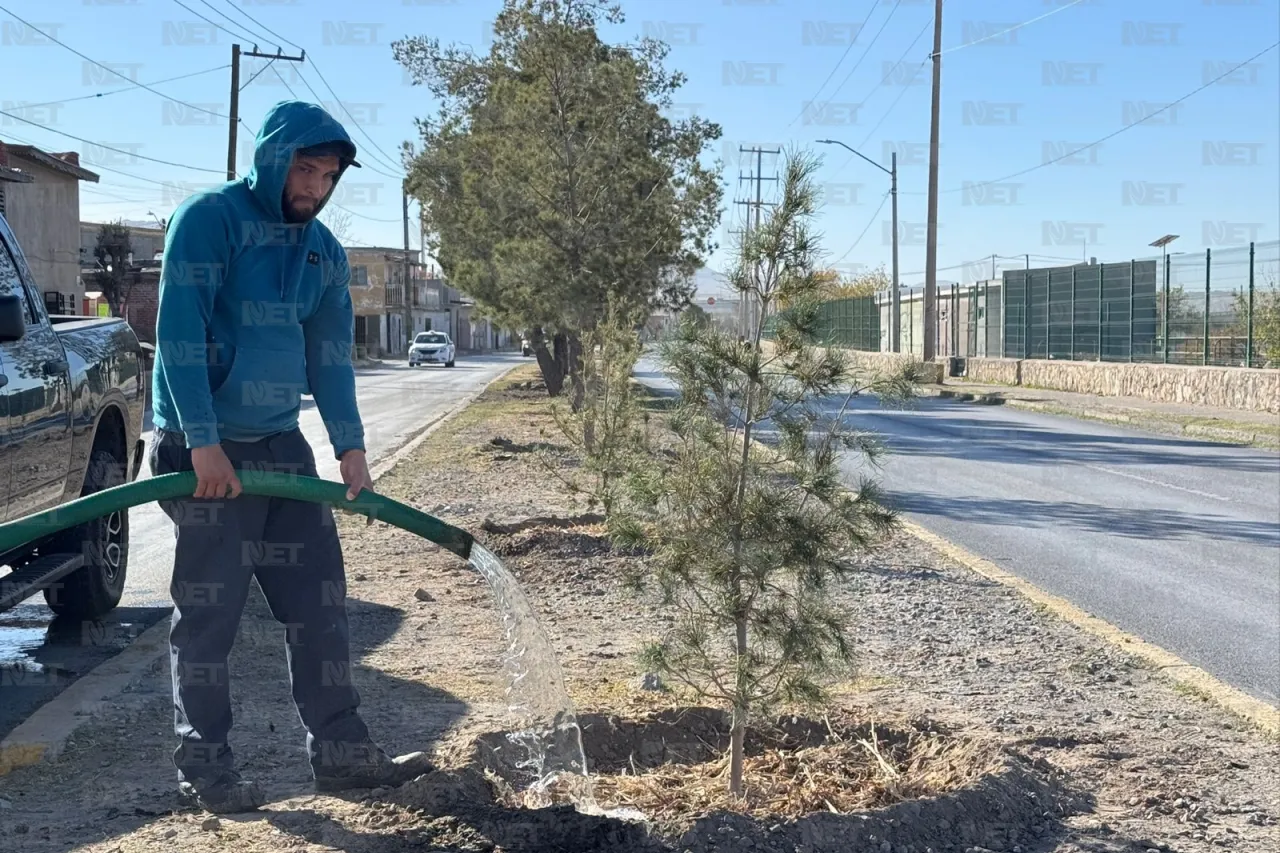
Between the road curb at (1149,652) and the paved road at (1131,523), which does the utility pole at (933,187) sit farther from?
the road curb at (1149,652)

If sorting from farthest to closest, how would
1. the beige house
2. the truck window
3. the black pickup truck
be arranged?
the beige house, the truck window, the black pickup truck

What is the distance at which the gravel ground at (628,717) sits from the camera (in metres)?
3.64

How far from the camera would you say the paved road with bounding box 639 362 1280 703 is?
716 centimetres

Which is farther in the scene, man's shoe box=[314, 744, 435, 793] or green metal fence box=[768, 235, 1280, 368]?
green metal fence box=[768, 235, 1280, 368]

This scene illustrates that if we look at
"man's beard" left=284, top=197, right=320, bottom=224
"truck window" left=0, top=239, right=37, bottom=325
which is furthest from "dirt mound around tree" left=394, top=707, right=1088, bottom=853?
"truck window" left=0, top=239, right=37, bottom=325

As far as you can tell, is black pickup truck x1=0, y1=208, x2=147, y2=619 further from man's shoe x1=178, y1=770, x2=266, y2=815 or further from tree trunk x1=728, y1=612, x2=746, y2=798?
tree trunk x1=728, y1=612, x2=746, y2=798

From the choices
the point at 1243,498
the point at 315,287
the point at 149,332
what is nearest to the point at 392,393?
the point at 149,332

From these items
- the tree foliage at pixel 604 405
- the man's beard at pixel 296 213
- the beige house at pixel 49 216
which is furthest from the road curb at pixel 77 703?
the beige house at pixel 49 216

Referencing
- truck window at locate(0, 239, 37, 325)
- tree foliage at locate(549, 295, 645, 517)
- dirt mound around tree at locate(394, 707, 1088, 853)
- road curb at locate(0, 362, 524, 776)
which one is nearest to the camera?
dirt mound around tree at locate(394, 707, 1088, 853)

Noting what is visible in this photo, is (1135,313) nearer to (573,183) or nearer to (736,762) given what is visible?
(573,183)

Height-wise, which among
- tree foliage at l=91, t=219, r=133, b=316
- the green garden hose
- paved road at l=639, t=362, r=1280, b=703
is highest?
tree foliage at l=91, t=219, r=133, b=316

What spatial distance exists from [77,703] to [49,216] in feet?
100

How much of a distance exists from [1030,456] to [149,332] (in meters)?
31.3

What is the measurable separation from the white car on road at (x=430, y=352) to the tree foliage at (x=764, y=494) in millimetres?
55373
